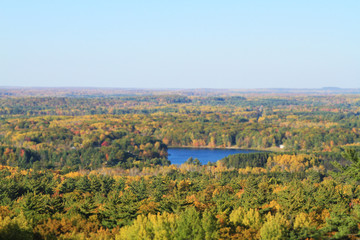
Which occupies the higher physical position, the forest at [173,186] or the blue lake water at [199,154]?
the forest at [173,186]

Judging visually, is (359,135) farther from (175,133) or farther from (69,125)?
(69,125)

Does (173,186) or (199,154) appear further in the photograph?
(199,154)

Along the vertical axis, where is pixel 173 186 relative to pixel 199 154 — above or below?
above

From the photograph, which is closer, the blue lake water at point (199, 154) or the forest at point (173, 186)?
the forest at point (173, 186)

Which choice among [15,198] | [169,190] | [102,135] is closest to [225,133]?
[102,135]
